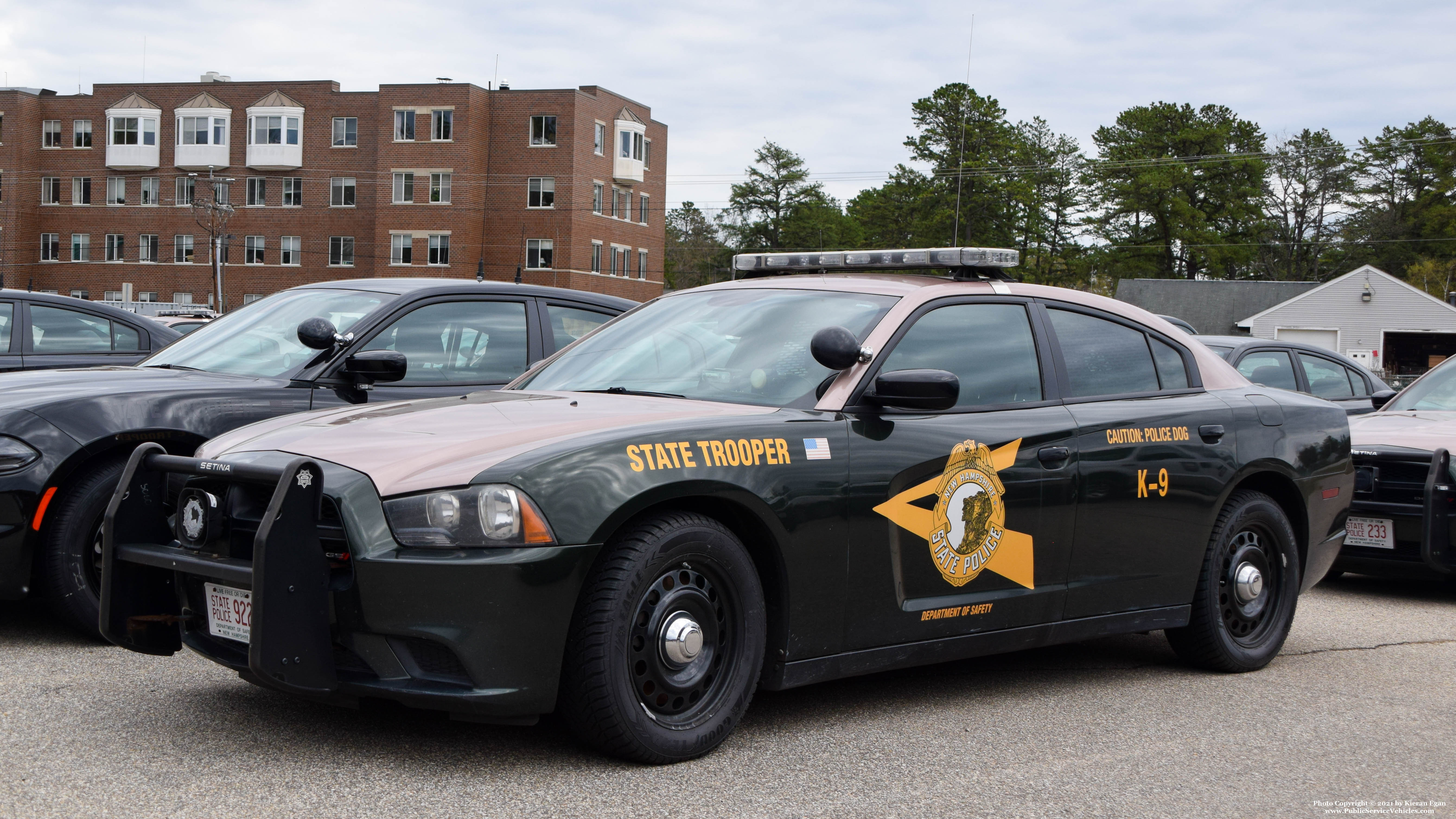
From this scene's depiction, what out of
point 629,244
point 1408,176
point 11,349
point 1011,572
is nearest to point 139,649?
point 1011,572

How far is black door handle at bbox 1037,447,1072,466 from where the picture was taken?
16.5ft

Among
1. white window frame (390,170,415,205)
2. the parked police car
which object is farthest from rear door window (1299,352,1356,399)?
white window frame (390,170,415,205)

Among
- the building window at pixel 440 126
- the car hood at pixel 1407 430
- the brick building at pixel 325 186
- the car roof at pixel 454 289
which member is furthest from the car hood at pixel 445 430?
the building window at pixel 440 126

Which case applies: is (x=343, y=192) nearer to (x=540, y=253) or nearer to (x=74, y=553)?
(x=540, y=253)

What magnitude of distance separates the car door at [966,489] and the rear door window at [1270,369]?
22.9 ft

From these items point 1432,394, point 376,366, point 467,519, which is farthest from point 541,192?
point 467,519

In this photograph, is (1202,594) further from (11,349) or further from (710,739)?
(11,349)

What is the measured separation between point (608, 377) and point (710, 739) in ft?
4.90

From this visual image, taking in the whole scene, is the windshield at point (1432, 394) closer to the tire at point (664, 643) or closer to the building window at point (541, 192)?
the tire at point (664, 643)

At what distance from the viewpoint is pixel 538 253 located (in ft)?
218

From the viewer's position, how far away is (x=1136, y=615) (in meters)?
5.47

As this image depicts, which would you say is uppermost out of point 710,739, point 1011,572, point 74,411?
point 74,411

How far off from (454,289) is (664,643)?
136 inches

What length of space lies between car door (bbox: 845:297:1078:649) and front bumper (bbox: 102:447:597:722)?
114 cm
